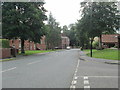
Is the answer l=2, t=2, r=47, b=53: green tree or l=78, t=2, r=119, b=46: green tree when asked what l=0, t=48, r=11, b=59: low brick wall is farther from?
l=78, t=2, r=119, b=46: green tree

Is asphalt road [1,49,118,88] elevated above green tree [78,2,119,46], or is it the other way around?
green tree [78,2,119,46]

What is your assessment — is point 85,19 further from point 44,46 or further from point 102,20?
Result: point 44,46

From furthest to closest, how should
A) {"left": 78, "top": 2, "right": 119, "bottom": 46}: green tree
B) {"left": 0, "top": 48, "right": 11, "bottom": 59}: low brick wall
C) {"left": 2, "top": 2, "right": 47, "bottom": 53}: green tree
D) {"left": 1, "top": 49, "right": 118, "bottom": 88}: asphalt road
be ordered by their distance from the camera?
{"left": 78, "top": 2, "right": 119, "bottom": 46}: green tree → {"left": 2, "top": 2, "right": 47, "bottom": 53}: green tree → {"left": 0, "top": 48, "right": 11, "bottom": 59}: low brick wall → {"left": 1, "top": 49, "right": 118, "bottom": 88}: asphalt road

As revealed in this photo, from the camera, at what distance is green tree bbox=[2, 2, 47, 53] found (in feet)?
107

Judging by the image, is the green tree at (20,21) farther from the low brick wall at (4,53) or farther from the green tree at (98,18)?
the green tree at (98,18)

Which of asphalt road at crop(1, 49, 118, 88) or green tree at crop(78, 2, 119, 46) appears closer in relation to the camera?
asphalt road at crop(1, 49, 118, 88)

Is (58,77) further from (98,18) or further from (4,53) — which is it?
(98,18)

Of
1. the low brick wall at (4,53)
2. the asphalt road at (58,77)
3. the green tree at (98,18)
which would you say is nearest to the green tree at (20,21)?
the low brick wall at (4,53)

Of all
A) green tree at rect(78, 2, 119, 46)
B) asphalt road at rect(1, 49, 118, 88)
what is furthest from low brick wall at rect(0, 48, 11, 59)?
green tree at rect(78, 2, 119, 46)

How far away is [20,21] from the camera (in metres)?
33.6

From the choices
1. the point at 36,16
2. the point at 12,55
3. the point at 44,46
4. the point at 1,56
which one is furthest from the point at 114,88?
the point at 44,46

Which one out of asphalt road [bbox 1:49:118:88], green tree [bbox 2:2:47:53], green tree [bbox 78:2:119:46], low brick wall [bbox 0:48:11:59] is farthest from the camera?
green tree [bbox 78:2:119:46]

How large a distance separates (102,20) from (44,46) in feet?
170

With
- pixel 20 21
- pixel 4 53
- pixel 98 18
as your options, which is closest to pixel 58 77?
pixel 4 53
